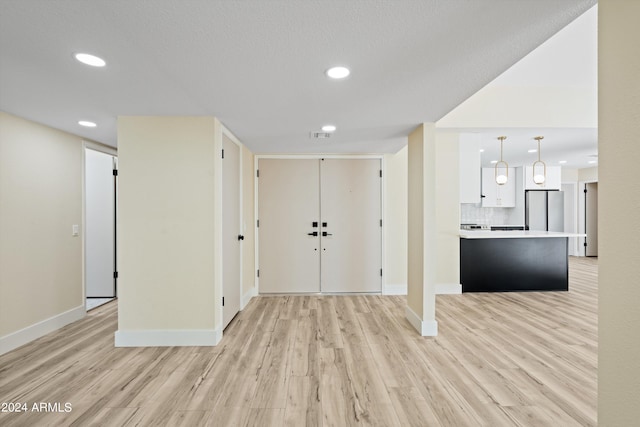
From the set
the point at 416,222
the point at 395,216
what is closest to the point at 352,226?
the point at 395,216

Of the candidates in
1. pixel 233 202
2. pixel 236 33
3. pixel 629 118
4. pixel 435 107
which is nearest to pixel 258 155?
pixel 233 202

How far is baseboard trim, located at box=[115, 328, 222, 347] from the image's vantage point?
285 centimetres

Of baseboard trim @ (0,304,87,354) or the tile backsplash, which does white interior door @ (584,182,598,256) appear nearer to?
the tile backsplash

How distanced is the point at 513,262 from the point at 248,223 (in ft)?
14.0

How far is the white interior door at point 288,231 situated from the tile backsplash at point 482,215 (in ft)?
14.4

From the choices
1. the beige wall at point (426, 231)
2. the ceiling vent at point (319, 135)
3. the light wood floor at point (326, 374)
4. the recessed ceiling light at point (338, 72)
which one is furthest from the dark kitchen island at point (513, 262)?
the recessed ceiling light at point (338, 72)

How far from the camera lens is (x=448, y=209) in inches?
186

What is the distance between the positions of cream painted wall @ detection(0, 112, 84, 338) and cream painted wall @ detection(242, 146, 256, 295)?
1978 millimetres

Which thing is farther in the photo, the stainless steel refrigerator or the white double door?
the stainless steel refrigerator

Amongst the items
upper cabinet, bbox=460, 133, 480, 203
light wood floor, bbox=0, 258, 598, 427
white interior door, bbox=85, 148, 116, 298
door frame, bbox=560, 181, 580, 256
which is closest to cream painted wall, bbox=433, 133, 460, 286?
upper cabinet, bbox=460, 133, 480, 203

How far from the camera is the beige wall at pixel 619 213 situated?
3.06ft

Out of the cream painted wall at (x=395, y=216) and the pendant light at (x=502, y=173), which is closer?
the cream painted wall at (x=395, y=216)

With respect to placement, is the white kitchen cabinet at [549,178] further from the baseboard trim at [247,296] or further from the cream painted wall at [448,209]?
the baseboard trim at [247,296]

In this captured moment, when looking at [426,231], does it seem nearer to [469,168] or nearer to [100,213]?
[469,168]
